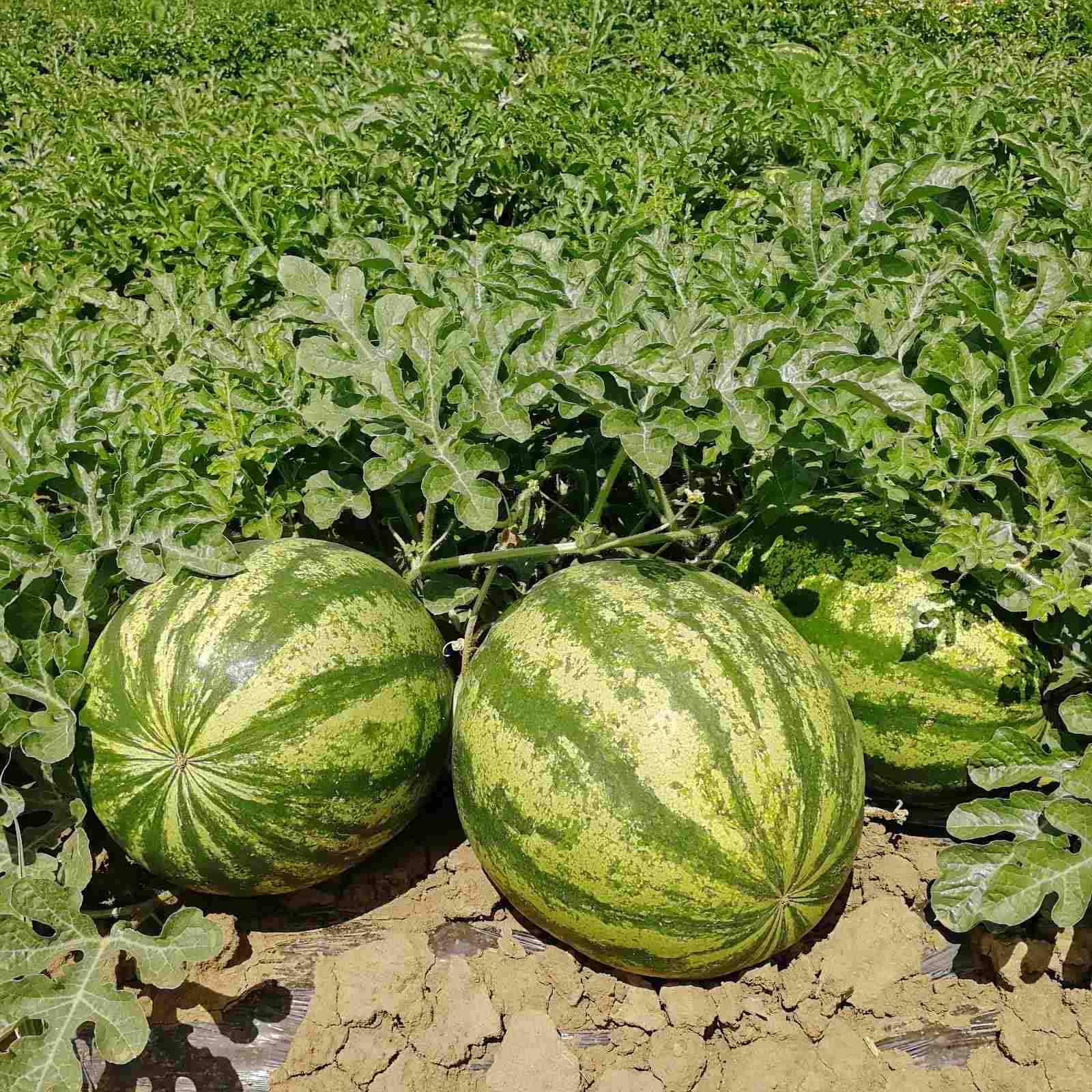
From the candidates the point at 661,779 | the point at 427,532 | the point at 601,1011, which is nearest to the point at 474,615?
the point at 427,532

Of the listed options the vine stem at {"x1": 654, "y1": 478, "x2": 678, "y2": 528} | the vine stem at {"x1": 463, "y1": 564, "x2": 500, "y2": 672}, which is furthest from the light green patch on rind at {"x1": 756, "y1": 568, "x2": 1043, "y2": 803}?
the vine stem at {"x1": 463, "y1": 564, "x2": 500, "y2": 672}

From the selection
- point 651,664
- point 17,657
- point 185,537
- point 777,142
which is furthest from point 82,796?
point 777,142

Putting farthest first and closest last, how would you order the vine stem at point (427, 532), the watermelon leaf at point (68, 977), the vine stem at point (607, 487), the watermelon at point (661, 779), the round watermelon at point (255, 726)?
the vine stem at point (427, 532) < the vine stem at point (607, 487) < the round watermelon at point (255, 726) < the watermelon at point (661, 779) < the watermelon leaf at point (68, 977)

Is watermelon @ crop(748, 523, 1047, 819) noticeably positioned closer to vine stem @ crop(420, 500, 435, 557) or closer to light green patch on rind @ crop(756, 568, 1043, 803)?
light green patch on rind @ crop(756, 568, 1043, 803)

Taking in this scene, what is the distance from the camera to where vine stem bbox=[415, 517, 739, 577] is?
2.61 metres

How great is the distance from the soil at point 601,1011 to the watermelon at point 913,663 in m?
0.35

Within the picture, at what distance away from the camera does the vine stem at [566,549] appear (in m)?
2.61

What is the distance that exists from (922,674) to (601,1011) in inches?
44.2

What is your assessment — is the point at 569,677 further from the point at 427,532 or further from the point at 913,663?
the point at 913,663

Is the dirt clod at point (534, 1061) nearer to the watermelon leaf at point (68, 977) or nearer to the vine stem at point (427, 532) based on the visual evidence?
the watermelon leaf at point (68, 977)

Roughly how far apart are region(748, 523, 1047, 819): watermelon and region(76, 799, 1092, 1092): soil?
35 centimetres

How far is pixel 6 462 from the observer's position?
9.18 ft

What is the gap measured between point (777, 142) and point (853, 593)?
2940mm

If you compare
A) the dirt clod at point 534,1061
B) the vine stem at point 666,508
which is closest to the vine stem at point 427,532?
the vine stem at point 666,508
